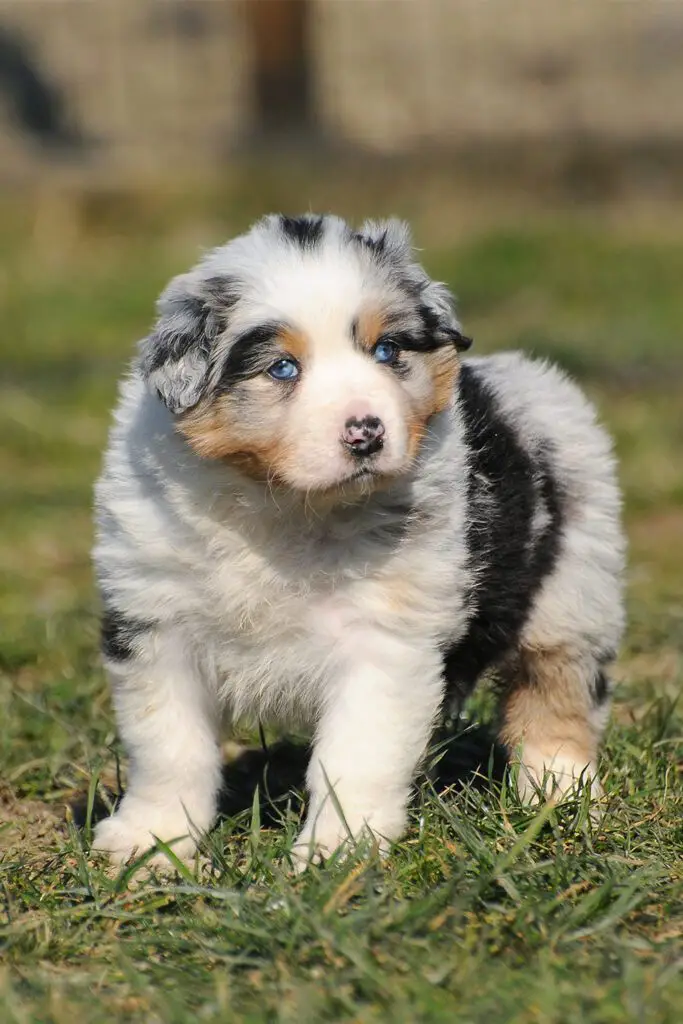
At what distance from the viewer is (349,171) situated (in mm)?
13438

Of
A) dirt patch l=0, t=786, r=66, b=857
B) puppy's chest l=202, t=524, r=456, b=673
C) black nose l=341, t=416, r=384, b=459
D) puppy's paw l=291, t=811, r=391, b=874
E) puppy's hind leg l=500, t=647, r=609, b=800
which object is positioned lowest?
dirt patch l=0, t=786, r=66, b=857

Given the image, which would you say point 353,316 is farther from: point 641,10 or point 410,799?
point 641,10

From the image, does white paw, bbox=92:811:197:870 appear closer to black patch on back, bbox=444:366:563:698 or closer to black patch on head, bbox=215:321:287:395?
black patch on back, bbox=444:366:563:698

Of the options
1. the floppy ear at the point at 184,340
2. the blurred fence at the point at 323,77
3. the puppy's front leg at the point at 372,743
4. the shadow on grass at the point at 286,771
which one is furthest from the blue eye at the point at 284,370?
the blurred fence at the point at 323,77

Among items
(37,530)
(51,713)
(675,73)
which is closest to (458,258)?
(675,73)

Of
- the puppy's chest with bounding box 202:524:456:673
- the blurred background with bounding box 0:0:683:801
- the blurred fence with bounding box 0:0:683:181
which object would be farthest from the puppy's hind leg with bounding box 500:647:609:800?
the blurred fence with bounding box 0:0:683:181

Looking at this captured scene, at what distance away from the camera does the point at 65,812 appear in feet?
13.7

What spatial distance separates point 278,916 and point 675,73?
43.5 ft

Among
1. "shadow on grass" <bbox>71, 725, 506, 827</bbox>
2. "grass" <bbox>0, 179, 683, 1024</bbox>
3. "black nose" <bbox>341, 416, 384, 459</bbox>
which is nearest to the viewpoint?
"grass" <bbox>0, 179, 683, 1024</bbox>

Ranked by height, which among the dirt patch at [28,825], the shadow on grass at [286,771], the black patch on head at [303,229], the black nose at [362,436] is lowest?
the dirt patch at [28,825]

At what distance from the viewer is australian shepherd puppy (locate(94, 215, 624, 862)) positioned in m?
3.47

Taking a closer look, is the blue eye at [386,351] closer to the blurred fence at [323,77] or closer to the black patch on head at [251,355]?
the black patch on head at [251,355]

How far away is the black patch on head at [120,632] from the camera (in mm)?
3719

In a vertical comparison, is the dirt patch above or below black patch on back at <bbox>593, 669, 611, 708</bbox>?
below
